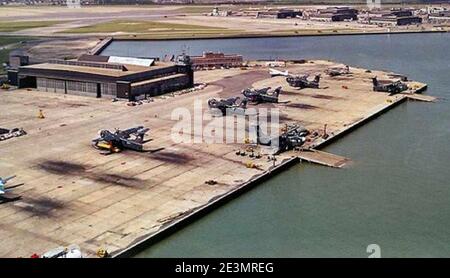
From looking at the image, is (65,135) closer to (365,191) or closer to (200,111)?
(200,111)

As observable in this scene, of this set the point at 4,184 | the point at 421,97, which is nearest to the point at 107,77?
the point at 4,184

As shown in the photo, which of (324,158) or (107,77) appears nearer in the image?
(324,158)

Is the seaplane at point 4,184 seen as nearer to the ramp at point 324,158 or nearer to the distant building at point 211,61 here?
the ramp at point 324,158

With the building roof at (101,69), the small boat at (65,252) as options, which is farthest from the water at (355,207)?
the building roof at (101,69)

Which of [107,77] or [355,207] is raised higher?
[107,77]

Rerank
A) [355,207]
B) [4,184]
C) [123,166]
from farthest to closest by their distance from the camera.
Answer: [123,166] → [4,184] → [355,207]

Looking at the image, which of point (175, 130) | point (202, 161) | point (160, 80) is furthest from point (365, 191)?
point (160, 80)

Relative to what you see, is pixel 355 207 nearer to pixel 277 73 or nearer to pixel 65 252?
pixel 65 252
